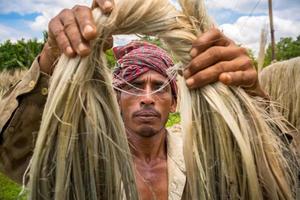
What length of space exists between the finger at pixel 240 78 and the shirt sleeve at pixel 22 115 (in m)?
0.88

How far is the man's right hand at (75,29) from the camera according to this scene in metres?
1.79

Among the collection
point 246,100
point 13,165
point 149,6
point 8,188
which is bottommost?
point 8,188

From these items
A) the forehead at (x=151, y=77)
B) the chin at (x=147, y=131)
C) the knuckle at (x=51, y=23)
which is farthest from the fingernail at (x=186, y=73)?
the chin at (x=147, y=131)

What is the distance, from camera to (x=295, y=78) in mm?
3084

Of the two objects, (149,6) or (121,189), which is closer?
(149,6)

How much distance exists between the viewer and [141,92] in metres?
2.94

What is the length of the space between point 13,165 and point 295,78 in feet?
5.80

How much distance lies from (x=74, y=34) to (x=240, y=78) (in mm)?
652

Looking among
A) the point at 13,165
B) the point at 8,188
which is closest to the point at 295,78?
the point at 13,165

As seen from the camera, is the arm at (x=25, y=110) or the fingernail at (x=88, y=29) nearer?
the fingernail at (x=88, y=29)

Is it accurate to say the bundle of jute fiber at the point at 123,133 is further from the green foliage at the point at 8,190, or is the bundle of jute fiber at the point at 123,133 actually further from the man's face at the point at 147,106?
the green foliage at the point at 8,190

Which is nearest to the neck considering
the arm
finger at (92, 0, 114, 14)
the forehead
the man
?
the man

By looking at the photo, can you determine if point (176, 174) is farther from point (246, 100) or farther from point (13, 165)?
point (246, 100)

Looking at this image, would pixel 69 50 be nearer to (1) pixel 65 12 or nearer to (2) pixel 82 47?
(2) pixel 82 47
